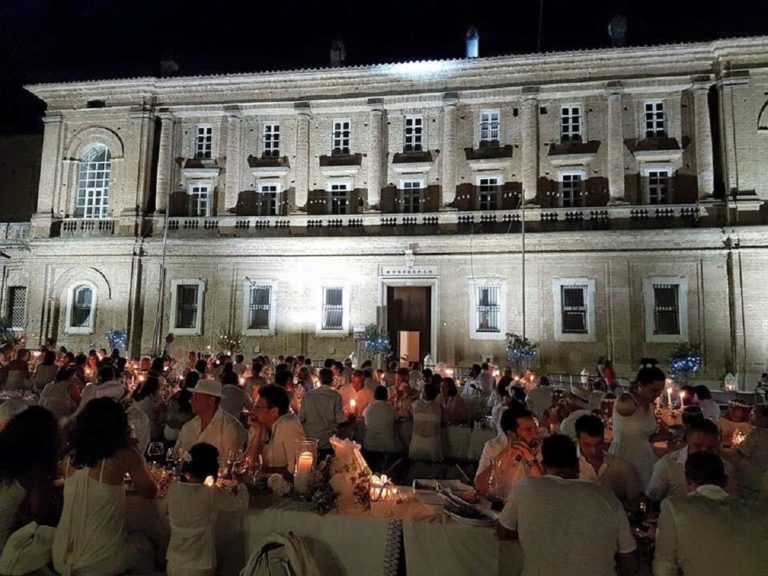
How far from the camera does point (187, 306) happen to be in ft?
85.2

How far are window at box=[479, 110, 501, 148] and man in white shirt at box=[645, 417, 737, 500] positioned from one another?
2062 cm

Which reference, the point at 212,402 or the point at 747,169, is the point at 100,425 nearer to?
the point at 212,402

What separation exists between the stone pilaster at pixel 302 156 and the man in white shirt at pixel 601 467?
2164 cm

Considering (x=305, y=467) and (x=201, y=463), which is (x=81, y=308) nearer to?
(x=305, y=467)

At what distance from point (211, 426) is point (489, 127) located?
21.2 metres

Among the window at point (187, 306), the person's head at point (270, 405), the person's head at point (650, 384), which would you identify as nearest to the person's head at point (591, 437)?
the person's head at point (650, 384)

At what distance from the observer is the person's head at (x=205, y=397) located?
A: 6.34m

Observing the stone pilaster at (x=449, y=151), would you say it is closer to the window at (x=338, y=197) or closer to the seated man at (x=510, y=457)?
the window at (x=338, y=197)

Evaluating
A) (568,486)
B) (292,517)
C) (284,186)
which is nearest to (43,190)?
(284,186)

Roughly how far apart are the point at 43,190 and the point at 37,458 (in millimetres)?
27209

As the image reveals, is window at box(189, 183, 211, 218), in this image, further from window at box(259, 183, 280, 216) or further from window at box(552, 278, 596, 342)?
window at box(552, 278, 596, 342)

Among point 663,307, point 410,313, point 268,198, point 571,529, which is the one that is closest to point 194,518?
point 571,529

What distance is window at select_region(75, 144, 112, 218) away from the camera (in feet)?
89.9

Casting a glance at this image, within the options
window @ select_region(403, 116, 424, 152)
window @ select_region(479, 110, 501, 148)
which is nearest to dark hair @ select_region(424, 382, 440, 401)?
window @ select_region(479, 110, 501, 148)
